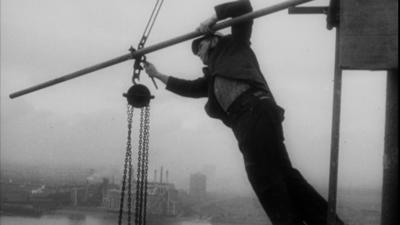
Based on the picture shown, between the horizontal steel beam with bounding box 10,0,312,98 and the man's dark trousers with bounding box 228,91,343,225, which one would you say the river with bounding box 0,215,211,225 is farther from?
the man's dark trousers with bounding box 228,91,343,225

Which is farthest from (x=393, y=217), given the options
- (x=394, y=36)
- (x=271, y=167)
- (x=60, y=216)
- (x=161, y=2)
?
(x=60, y=216)

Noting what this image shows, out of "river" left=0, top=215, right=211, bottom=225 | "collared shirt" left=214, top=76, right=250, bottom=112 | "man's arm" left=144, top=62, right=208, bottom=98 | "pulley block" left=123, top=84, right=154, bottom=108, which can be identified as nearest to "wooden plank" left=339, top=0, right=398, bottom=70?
"collared shirt" left=214, top=76, right=250, bottom=112

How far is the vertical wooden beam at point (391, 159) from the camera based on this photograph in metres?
2.80

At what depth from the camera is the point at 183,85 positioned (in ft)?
13.9

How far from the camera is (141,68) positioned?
452cm

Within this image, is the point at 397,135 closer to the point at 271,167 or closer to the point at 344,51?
the point at 344,51

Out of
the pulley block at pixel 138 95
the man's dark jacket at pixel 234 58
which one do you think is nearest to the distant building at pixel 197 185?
the pulley block at pixel 138 95

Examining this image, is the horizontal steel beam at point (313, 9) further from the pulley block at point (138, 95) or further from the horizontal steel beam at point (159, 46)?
the pulley block at point (138, 95)

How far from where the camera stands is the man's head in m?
3.80

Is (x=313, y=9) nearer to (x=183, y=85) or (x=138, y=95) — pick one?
(x=183, y=85)

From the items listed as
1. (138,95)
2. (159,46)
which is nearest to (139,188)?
(138,95)

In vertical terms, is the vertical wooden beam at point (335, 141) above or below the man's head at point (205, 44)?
below

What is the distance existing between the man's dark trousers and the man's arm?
0.72 m

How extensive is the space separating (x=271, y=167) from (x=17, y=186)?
93638 millimetres
